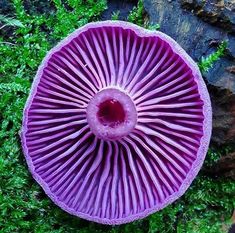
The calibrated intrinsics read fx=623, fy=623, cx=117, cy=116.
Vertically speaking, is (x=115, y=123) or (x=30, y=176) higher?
(x=115, y=123)

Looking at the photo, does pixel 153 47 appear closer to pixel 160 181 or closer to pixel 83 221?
pixel 160 181

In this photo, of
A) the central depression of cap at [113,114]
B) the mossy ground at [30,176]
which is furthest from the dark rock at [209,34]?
the central depression of cap at [113,114]

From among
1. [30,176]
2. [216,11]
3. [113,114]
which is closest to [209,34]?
[216,11]

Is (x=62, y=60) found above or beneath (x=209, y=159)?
above

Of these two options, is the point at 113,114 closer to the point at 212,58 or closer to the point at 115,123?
the point at 115,123

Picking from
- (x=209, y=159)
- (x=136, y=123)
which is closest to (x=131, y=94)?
(x=136, y=123)

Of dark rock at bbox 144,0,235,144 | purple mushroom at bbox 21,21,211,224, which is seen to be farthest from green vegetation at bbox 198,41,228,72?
purple mushroom at bbox 21,21,211,224
